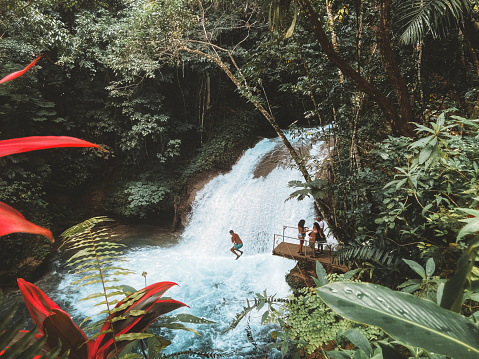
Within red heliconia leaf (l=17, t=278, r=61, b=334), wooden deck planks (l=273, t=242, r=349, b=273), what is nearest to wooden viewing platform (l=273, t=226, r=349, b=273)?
wooden deck planks (l=273, t=242, r=349, b=273)

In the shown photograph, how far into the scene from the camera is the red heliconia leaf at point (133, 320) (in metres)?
1.01

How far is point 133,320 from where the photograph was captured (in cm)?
104

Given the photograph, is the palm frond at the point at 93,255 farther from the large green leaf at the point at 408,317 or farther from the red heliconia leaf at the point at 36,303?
the large green leaf at the point at 408,317

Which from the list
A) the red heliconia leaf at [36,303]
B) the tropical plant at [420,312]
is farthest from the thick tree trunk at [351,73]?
the red heliconia leaf at [36,303]

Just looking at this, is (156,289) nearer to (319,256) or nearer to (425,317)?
(425,317)

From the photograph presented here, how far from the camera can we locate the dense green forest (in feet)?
6.37

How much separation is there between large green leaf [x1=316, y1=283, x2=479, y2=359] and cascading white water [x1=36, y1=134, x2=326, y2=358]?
149 inches

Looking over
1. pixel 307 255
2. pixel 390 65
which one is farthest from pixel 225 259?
pixel 390 65

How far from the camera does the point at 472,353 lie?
501 mm

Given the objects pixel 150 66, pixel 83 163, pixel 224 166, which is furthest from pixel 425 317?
pixel 83 163

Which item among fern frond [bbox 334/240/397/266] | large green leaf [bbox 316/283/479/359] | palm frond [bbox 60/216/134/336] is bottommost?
fern frond [bbox 334/240/397/266]

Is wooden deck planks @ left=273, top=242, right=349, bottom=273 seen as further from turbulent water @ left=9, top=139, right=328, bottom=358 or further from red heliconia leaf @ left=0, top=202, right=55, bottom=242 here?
red heliconia leaf @ left=0, top=202, right=55, bottom=242

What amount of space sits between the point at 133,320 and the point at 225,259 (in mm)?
6534

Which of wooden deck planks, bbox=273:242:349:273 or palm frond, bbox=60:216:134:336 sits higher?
palm frond, bbox=60:216:134:336
